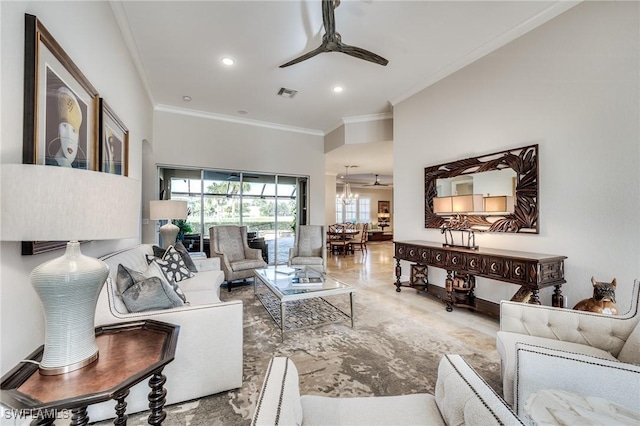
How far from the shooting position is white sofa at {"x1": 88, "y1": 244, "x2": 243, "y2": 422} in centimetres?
157

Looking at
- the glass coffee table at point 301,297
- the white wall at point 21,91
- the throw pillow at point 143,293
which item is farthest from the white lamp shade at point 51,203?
the glass coffee table at point 301,297

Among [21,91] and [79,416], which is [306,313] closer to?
[79,416]

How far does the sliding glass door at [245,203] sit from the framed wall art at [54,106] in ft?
12.0

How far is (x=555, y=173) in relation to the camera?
2709 millimetres

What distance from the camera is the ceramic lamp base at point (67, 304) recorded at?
937mm

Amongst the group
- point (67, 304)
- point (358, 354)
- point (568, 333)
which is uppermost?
point (67, 304)

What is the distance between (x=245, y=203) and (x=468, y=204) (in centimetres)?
448

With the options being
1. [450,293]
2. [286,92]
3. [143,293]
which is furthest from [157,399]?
[286,92]

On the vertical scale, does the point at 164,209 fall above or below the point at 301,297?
above

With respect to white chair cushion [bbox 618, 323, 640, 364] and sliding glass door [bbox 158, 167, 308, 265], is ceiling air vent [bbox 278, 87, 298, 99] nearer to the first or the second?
sliding glass door [bbox 158, 167, 308, 265]

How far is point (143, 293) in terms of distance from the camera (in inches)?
68.8

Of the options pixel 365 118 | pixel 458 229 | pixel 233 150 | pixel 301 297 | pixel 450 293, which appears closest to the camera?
pixel 301 297

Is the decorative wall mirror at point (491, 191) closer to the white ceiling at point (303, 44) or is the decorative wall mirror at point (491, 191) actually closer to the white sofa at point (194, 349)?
the white ceiling at point (303, 44)

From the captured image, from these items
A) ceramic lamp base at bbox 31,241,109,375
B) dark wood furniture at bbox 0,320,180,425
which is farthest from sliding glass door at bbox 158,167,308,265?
ceramic lamp base at bbox 31,241,109,375
